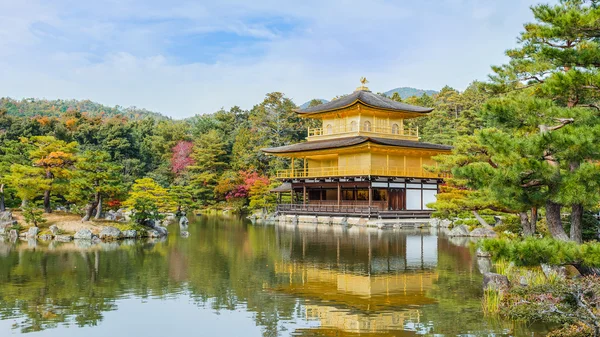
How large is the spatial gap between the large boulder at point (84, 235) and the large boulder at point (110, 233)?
1.18ft

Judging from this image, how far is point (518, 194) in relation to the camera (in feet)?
26.1

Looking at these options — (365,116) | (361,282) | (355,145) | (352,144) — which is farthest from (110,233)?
(365,116)

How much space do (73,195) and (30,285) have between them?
10.8 m

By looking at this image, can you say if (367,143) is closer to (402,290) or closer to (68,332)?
(402,290)

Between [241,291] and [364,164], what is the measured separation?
21381 mm

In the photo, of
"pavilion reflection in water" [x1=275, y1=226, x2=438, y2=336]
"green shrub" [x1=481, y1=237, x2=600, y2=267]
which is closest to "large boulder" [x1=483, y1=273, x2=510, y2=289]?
"pavilion reflection in water" [x1=275, y1=226, x2=438, y2=336]

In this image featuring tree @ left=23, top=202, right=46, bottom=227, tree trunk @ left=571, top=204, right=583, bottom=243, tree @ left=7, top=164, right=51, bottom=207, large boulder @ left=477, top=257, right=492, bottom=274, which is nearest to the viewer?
tree trunk @ left=571, top=204, right=583, bottom=243

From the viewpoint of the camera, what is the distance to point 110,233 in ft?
63.5

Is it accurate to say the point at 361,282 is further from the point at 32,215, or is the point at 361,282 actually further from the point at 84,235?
the point at 32,215

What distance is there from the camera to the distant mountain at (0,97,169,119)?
85812 millimetres

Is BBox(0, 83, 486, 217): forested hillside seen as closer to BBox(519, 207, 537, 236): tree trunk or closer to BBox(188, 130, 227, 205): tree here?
BBox(188, 130, 227, 205): tree

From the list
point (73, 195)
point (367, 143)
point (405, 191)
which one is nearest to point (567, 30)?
point (73, 195)

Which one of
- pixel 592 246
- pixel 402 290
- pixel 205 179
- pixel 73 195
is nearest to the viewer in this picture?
pixel 592 246

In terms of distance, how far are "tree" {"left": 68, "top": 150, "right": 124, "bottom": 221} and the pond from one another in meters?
3.31
